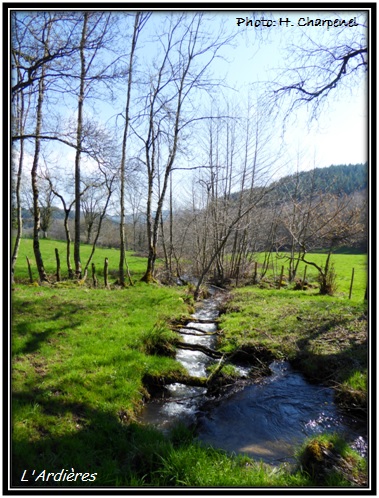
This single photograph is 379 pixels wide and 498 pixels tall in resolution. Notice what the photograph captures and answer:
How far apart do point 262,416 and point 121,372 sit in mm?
2784

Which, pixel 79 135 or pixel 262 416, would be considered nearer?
pixel 262 416

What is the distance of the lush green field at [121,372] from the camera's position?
323cm

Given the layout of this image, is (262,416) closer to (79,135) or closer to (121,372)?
(121,372)

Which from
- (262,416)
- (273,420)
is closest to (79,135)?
(262,416)

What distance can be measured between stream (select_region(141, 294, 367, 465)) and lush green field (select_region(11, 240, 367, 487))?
42 cm

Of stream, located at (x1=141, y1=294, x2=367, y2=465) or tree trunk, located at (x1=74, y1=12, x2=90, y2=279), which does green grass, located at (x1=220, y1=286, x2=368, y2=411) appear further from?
tree trunk, located at (x1=74, y1=12, x2=90, y2=279)

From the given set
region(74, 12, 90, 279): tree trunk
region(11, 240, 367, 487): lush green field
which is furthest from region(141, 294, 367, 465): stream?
region(74, 12, 90, 279): tree trunk

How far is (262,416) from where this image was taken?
4902 mm

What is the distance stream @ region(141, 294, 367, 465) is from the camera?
4.15 m

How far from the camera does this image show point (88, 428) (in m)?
3.94

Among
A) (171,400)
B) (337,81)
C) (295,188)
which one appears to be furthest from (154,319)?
(295,188)

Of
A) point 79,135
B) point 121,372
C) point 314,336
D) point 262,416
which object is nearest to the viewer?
point 262,416

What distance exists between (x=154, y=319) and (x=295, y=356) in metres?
4.20

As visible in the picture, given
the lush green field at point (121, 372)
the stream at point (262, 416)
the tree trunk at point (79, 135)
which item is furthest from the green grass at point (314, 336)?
the tree trunk at point (79, 135)
